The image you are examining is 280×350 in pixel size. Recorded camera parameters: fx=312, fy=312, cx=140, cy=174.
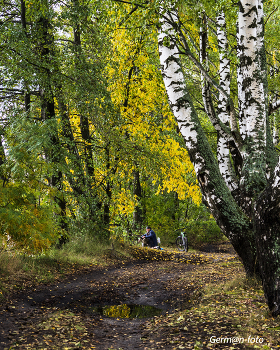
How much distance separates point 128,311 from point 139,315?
274mm

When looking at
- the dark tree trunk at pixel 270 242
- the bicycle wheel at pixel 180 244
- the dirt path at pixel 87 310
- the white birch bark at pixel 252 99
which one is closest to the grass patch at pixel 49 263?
the dirt path at pixel 87 310

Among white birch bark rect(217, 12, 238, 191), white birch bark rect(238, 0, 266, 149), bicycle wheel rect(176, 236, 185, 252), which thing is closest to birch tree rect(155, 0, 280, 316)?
white birch bark rect(238, 0, 266, 149)

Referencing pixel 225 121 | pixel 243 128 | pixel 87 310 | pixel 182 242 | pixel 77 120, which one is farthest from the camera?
pixel 182 242

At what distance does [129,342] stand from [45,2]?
6.46m

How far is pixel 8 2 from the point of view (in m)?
8.04

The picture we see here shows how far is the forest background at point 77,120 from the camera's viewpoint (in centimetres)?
515

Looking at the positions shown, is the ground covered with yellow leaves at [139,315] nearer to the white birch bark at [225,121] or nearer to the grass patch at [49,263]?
the grass patch at [49,263]

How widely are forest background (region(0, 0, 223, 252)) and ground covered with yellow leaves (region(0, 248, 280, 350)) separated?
3.57 ft

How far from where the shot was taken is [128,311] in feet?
14.9

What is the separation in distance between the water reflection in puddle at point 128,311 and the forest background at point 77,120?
1.44 meters

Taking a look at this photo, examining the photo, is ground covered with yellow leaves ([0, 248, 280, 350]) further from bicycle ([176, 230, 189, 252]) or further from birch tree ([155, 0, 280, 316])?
bicycle ([176, 230, 189, 252])

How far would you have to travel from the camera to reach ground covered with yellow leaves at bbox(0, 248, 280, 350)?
9.78 feet

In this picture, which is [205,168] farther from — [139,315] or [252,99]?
[139,315]

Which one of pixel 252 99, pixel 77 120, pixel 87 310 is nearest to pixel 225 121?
pixel 252 99
